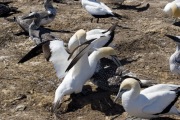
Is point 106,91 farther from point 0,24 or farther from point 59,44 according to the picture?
point 0,24

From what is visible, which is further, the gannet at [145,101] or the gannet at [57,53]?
the gannet at [57,53]

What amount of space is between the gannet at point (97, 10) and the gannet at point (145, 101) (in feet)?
14.8

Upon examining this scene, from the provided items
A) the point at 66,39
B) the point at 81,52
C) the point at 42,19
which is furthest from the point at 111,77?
the point at 42,19

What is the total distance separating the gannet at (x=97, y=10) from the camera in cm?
1028

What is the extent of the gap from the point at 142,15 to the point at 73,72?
14.8 ft

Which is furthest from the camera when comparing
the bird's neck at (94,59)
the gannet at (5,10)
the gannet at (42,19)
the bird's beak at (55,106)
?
the gannet at (5,10)

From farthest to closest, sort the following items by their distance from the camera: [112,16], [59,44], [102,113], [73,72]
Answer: [112,16]
[59,44]
[73,72]
[102,113]

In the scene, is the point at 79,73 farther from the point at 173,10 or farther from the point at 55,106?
the point at 173,10

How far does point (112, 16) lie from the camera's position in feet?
33.5

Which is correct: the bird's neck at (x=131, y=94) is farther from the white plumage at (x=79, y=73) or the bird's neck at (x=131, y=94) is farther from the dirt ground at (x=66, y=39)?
the white plumage at (x=79, y=73)

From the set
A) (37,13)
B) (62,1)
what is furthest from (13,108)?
(62,1)

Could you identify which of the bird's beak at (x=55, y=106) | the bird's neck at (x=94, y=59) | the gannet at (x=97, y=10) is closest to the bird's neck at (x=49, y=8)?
the gannet at (x=97, y=10)

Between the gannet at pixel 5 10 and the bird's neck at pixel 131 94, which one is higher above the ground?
the bird's neck at pixel 131 94

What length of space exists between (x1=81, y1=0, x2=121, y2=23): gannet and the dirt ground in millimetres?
213
